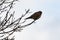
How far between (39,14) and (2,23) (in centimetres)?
128

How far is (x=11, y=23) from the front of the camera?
17.0ft

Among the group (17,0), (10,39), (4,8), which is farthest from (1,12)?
(10,39)

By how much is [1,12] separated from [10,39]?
1.25 meters

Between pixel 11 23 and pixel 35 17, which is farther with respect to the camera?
pixel 35 17

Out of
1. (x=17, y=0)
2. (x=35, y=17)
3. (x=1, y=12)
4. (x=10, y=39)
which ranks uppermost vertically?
(x=17, y=0)

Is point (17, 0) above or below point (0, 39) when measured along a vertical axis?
above

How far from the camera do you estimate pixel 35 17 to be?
5523 millimetres

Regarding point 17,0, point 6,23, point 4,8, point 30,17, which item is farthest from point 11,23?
point 17,0

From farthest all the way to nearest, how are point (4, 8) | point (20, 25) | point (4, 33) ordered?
point (4, 8) → point (4, 33) → point (20, 25)

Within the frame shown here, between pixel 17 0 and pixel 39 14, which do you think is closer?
pixel 39 14

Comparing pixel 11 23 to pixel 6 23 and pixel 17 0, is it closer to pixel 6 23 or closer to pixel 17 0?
pixel 6 23

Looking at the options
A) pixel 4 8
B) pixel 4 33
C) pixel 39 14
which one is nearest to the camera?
pixel 4 33

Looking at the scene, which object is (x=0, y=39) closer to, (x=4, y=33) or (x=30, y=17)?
(x=4, y=33)

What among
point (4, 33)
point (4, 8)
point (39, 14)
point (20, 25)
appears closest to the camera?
point (20, 25)
